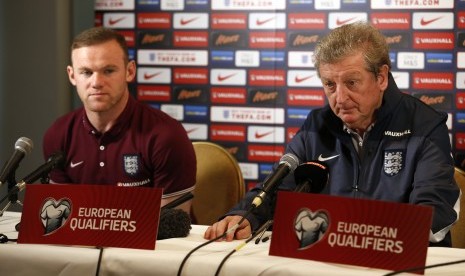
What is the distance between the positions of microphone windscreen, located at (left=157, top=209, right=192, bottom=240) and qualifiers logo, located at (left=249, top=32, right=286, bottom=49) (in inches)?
109

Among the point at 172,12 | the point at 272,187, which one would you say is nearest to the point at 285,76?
the point at 172,12

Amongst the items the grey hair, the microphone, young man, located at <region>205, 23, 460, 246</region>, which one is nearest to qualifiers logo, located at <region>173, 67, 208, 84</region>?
young man, located at <region>205, 23, 460, 246</region>

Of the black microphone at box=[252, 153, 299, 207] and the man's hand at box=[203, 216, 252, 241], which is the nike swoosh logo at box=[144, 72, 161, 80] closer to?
the man's hand at box=[203, 216, 252, 241]

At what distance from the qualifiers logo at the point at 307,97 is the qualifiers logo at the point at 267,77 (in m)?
0.10

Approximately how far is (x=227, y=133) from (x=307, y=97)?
593 millimetres

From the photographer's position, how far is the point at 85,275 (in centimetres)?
171

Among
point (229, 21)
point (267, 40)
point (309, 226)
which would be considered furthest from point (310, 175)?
point (229, 21)

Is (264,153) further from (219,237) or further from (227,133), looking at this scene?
(219,237)

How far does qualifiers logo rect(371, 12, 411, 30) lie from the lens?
14.3 feet

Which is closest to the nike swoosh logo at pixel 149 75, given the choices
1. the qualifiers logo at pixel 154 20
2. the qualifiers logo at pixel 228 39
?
the qualifiers logo at pixel 154 20

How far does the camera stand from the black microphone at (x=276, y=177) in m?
1.71

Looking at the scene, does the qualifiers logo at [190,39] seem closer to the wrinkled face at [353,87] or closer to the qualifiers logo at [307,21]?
the qualifiers logo at [307,21]

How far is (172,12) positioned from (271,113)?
970 mm

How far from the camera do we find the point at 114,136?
2682 mm
